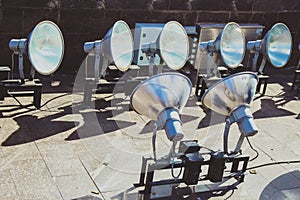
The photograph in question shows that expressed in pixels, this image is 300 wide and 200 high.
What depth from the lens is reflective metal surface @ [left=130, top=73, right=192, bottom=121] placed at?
493 cm

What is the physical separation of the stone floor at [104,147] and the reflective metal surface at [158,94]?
0.90 metres

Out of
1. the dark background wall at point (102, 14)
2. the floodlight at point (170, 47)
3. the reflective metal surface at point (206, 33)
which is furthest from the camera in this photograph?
the reflective metal surface at point (206, 33)

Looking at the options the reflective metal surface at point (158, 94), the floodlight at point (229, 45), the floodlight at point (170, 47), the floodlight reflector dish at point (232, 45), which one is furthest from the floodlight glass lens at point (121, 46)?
the reflective metal surface at point (158, 94)

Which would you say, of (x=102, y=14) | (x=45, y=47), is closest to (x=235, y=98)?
(x=45, y=47)

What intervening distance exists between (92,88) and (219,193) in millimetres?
2641

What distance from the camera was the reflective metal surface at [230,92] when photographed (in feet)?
17.2

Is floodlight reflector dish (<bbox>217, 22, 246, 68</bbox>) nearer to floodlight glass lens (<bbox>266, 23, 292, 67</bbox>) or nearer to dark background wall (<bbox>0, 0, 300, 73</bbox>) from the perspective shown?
floodlight glass lens (<bbox>266, 23, 292, 67</bbox>)

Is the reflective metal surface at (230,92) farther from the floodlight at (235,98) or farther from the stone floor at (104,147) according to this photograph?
the stone floor at (104,147)

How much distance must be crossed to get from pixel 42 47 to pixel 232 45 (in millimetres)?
2916

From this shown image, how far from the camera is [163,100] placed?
497cm

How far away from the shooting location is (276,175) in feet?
19.6

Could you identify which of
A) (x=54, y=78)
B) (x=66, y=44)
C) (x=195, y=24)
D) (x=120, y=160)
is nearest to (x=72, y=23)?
(x=66, y=44)

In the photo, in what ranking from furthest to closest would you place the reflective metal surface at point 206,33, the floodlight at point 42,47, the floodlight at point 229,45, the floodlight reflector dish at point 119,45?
the reflective metal surface at point 206,33, the floodlight at point 229,45, the floodlight reflector dish at point 119,45, the floodlight at point 42,47

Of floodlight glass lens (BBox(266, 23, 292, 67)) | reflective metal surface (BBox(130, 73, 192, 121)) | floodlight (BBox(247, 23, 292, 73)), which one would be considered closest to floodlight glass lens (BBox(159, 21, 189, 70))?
floodlight (BBox(247, 23, 292, 73))
